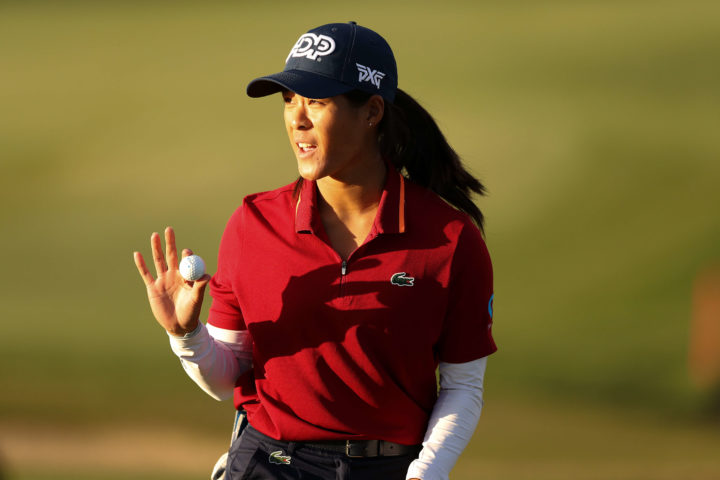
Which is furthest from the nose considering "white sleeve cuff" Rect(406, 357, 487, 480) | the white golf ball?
"white sleeve cuff" Rect(406, 357, 487, 480)

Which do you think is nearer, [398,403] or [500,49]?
[398,403]

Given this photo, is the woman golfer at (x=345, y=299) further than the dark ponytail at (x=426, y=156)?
No

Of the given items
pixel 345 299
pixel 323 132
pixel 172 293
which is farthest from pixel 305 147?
pixel 172 293

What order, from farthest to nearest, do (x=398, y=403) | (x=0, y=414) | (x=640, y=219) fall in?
(x=0, y=414), (x=640, y=219), (x=398, y=403)

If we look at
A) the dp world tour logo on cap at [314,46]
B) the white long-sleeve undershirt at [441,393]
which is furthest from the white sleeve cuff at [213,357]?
the dp world tour logo on cap at [314,46]

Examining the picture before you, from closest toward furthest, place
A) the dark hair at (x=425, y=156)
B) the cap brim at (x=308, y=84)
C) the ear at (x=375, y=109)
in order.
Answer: the cap brim at (x=308, y=84)
the ear at (x=375, y=109)
the dark hair at (x=425, y=156)

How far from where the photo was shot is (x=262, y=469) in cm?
205

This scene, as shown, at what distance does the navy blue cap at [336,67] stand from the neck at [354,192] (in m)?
0.17

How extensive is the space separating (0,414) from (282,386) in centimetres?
344

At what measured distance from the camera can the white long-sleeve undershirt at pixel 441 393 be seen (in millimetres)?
2002

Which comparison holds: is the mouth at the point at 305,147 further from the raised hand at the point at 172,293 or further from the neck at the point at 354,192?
the raised hand at the point at 172,293

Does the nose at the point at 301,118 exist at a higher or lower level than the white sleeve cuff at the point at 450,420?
higher

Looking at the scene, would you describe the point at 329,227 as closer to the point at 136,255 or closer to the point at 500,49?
the point at 136,255

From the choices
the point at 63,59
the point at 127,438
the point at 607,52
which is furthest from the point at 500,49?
the point at 127,438
